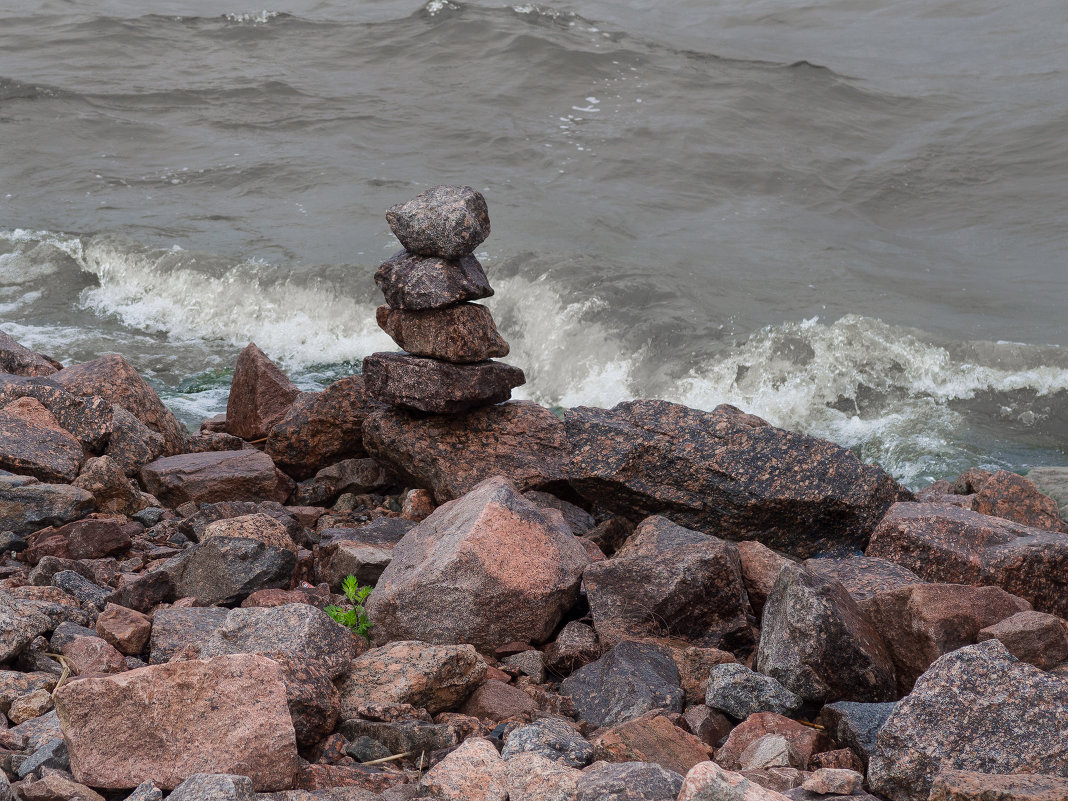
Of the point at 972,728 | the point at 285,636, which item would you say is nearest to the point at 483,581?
the point at 285,636

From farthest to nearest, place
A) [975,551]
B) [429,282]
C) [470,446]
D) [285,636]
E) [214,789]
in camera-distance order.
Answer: [470,446] → [429,282] → [975,551] → [285,636] → [214,789]

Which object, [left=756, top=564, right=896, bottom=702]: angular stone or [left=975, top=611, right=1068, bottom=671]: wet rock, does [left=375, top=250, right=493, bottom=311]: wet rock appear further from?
[left=975, top=611, right=1068, bottom=671]: wet rock

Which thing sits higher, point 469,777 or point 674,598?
point 469,777

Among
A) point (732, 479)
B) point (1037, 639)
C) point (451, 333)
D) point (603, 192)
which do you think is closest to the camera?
point (1037, 639)

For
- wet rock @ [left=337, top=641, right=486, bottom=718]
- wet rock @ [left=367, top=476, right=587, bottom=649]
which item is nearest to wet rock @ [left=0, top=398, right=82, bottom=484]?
wet rock @ [left=367, top=476, right=587, bottom=649]

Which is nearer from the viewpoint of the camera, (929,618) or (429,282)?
(929,618)

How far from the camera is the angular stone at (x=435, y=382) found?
697 centimetres

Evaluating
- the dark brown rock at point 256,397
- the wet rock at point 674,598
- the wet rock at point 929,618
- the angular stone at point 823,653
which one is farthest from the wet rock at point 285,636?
the dark brown rock at point 256,397

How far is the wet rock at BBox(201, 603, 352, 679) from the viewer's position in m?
3.66

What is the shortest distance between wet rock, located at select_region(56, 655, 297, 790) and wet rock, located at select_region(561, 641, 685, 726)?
1276 mm

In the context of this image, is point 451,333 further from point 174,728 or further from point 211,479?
point 174,728

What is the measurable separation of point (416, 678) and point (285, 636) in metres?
0.49

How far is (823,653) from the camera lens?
12.5 ft

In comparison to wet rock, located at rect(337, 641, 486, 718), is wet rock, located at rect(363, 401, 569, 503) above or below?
below
